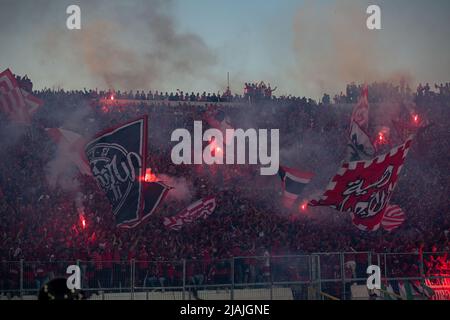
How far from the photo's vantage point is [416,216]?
2075 centimetres

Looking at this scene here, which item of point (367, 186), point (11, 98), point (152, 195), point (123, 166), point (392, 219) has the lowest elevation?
Result: point (392, 219)

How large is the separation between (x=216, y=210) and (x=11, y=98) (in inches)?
290

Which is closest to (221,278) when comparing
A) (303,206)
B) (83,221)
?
(83,221)

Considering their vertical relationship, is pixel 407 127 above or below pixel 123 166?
above

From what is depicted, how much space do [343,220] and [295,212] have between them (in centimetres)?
159

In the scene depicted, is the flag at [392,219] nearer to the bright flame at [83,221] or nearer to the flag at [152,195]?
the flag at [152,195]

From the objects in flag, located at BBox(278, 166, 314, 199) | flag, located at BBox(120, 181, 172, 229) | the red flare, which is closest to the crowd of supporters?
the red flare

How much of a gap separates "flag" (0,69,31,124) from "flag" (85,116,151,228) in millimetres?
7319

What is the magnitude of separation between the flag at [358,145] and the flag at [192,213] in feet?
14.4

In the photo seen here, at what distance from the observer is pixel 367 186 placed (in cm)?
1361

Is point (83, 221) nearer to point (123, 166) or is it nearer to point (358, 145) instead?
point (123, 166)

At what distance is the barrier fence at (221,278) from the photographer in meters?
13.5
